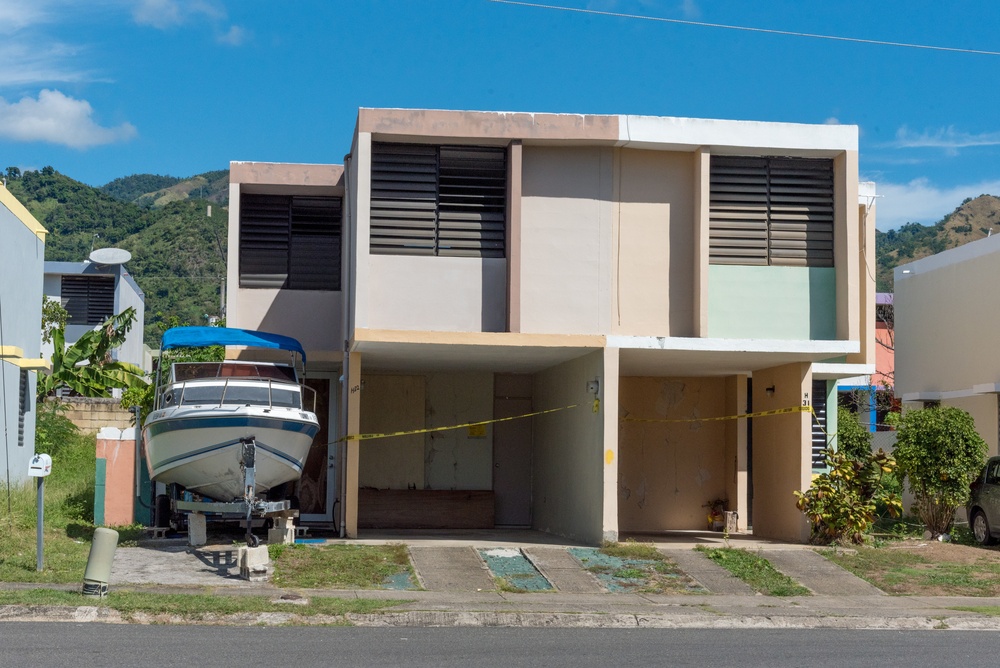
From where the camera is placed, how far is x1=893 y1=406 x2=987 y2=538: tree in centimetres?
2016

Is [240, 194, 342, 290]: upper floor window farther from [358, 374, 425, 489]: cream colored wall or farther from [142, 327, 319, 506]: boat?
[142, 327, 319, 506]: boat

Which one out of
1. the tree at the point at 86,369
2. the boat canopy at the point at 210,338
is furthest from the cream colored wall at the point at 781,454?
the tree at the point at 86,369

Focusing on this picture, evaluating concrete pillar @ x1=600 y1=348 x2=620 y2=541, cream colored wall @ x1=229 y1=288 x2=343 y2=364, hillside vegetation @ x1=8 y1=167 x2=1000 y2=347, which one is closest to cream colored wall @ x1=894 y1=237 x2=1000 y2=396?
concrete pillar @ x1=600 y1=348 x2=620 y2=541

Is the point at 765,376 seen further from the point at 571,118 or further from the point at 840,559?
the point at 571,118

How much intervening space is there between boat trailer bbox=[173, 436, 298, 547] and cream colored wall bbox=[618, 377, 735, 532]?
28.7ft

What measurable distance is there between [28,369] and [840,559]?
1440cm

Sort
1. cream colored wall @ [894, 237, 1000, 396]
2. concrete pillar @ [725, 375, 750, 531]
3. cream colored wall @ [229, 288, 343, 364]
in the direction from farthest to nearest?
1. cream colored wall @ [894, 237, 1000, 396]
2. concrete pillar @ [725, 375, 750, 531]
3. cream colored wall @ [229, 288, 343, 364]

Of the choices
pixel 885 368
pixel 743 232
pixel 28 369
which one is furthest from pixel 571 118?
pixel 885 368

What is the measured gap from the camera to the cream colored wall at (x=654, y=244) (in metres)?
18.1

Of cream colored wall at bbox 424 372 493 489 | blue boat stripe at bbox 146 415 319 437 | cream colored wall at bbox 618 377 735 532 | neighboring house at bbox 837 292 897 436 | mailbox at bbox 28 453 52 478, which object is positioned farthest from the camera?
neighboring house at bbox 837 292 897 436

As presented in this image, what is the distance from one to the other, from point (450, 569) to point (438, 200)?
5.81 meters

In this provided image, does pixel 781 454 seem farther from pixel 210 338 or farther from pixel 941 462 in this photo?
pixel 210 338

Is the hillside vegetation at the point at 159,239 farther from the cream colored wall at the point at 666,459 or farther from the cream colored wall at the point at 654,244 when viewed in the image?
the cream colored wall at the point at 654,244

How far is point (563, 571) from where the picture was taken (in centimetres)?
1545
